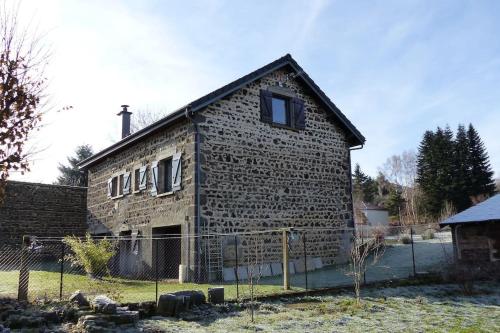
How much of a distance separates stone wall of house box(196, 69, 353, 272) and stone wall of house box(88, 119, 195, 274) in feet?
1.86

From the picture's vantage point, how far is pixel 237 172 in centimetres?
1401

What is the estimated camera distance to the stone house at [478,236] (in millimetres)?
13039

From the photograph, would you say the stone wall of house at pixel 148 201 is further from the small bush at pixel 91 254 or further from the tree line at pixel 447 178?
the tree line at pixel 447 178

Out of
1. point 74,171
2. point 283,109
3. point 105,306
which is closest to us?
point 105,306

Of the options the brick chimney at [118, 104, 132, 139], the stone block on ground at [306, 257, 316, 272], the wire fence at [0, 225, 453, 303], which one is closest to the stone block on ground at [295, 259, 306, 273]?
the wire fence at [0, 225, 453, 303]

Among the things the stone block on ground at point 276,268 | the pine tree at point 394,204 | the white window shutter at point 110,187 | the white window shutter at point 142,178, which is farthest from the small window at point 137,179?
the pine tree at point 394,204

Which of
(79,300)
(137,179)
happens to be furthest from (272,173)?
(79,300)

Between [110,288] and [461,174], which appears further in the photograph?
[461,174]

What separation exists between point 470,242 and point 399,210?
33.4 m

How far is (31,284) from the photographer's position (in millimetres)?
11859

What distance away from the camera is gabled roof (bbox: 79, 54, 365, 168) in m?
13.4

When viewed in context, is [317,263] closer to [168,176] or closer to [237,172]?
[237,172]

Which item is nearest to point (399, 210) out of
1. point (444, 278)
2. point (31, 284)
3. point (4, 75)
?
point (444, 278)

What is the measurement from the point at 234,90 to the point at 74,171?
28.8 metres
